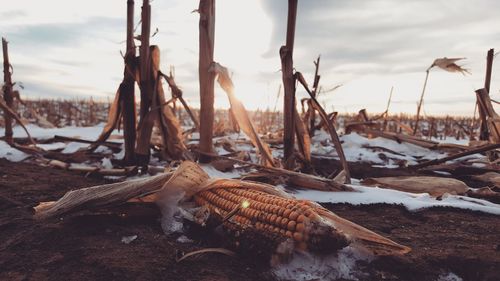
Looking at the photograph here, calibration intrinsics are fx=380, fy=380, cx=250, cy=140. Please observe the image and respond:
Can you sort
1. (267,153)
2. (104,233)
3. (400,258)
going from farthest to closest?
(267,153) → (104,233) → (400,258)

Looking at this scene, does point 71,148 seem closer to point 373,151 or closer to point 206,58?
point 206,58

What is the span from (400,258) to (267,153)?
1.63 meters

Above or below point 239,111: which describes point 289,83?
above

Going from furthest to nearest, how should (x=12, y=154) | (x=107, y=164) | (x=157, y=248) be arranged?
(x=12, y=154)
(x=107, y=164)
(x=157, y=248)

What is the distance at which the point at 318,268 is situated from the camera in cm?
143

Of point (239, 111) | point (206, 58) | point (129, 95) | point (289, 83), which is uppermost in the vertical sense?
point (206, 58)

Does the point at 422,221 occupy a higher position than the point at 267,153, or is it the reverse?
the point at 267,153

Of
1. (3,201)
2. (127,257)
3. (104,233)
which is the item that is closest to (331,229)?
(127,257)

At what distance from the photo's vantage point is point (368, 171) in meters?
4.10

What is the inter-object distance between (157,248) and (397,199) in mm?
1639

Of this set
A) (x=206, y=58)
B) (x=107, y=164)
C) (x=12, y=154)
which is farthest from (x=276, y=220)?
(x=12, y=154)

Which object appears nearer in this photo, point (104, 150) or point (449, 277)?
point (449, 277)

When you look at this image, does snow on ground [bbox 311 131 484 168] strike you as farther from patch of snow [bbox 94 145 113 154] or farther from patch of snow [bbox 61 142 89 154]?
patch of snow [bbox 61 142 89 154]

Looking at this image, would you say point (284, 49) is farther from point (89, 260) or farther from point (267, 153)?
point (89, 260)
